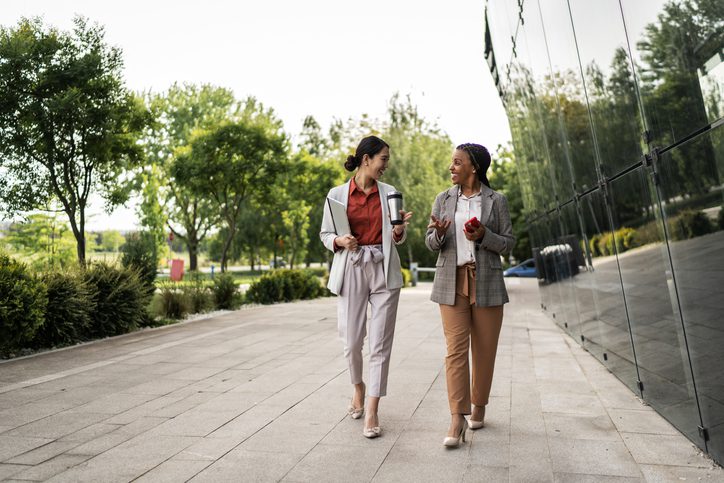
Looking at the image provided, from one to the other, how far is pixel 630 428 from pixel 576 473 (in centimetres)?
99

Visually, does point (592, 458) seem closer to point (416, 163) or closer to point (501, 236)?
point (501, 236)

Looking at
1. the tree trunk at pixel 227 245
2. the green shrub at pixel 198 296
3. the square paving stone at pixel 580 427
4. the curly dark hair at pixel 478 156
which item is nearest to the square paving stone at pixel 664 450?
the square paving stone at pixel 580 427

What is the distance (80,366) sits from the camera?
6.22 meters

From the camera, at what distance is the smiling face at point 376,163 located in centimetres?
401

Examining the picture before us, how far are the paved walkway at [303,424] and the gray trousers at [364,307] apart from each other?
486 millimetres

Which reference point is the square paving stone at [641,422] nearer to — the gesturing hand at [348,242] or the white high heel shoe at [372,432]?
the white high heel shoe at [372,432]

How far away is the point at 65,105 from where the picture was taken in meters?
10.8

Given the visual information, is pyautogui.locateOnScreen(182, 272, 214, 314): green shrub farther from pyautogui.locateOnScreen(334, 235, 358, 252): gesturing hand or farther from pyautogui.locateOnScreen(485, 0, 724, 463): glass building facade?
pyautogui.locateOnScreen(334, 235, 358, 252): gesturing hand

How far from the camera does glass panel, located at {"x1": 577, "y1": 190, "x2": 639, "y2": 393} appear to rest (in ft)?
15.9

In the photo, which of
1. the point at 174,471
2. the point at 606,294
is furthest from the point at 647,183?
the point at 174,471

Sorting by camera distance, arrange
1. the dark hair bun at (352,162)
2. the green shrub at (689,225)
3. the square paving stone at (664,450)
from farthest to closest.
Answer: the dark hair bun at (352,162)
the square paving stone at (664,450)
the green shrub at (689,225)

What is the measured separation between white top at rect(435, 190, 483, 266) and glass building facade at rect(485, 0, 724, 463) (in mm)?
1039

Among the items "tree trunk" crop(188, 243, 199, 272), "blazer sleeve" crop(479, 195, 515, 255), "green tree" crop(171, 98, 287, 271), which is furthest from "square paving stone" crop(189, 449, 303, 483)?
"tree trunk" crop(188, 243, 199, 272)

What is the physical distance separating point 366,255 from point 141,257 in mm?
8246
